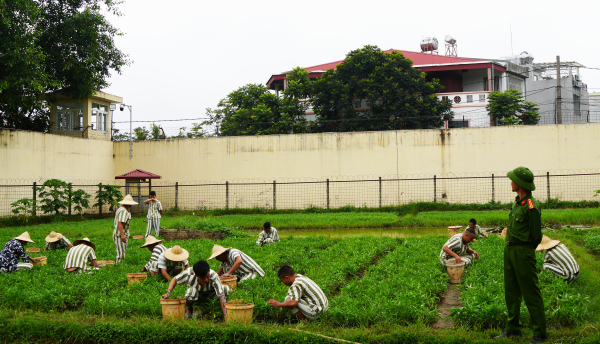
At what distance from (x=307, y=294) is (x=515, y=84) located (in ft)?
143

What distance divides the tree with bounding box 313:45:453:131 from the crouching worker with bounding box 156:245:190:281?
26012mm

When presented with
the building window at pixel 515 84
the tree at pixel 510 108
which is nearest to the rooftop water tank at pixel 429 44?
the building window at pixel 515 84

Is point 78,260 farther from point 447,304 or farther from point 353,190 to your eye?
point 353,190

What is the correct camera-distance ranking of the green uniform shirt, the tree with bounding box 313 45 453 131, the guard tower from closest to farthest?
the green uniform shirt
the guard tower
the tree with bounding box 313 45 453 131

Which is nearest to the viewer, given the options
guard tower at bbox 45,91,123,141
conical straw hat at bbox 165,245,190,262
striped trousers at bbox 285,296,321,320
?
striped trousers at bbox 285,296,321,320

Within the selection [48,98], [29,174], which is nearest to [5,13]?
[29,174]

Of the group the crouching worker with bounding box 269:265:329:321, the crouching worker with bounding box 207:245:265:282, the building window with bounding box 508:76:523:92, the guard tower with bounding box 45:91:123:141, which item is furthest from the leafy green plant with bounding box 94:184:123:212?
the building window with bounding box 508:76:523:92

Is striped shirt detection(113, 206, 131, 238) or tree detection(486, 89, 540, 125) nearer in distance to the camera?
striped shirt detection(113, 206, 131, 238)

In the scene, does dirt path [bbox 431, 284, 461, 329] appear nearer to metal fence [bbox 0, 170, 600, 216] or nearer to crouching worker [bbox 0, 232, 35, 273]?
crouching worker [bbox 0, 232, 35, 273]

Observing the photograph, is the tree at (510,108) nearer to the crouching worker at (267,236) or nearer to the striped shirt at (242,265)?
the crouching worker at (267,236)

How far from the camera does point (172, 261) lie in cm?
890

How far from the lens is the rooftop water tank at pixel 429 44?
169ft

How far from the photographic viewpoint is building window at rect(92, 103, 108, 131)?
29.3 metres

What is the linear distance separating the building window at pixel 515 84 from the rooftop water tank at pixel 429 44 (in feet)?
33.8
